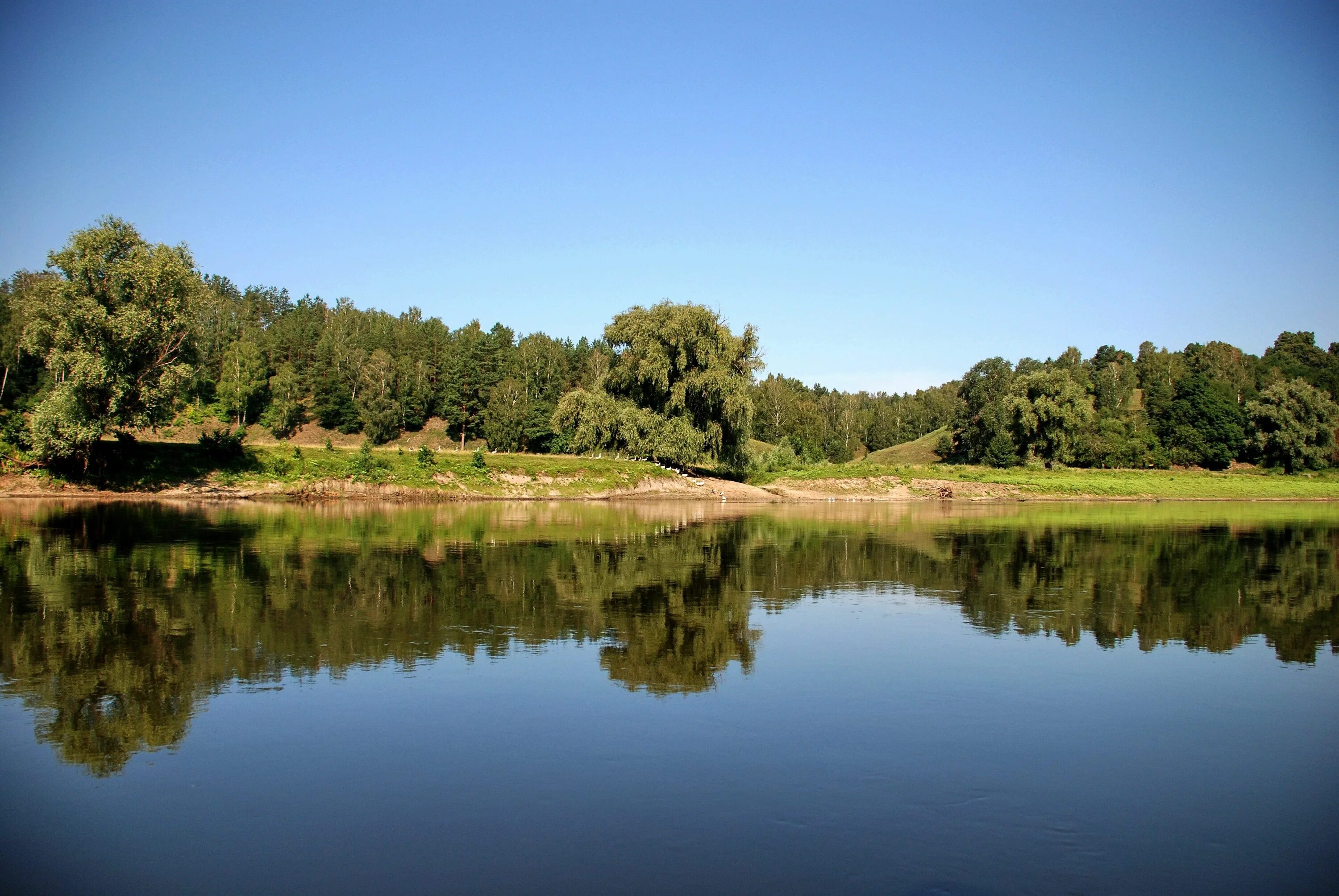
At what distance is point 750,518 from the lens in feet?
140

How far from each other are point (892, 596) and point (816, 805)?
1259cm

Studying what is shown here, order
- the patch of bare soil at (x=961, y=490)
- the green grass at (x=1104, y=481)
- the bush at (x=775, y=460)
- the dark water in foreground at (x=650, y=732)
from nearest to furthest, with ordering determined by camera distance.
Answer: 1. the dark water in foreground at (x=650, y=732)
2. the patch of bare soil at (x=961, y=490)
3. the green grass at (x=1104, y=481)
4. the bush at (x=775, y=460)

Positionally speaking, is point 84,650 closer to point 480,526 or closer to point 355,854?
point 355,854

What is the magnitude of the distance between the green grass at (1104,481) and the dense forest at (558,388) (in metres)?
5.26

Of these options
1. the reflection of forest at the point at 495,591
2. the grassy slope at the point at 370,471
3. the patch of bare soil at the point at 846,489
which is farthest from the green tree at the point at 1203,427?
the grassy slope at the point at 370,471

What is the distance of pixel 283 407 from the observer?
94438 mm

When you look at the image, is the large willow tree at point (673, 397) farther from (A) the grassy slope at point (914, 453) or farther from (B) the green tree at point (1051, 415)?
(A) the grassy slope at point (914, 453)

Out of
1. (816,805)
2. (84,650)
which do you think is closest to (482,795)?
(816,805)

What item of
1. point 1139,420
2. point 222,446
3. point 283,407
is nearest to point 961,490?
point 222,446

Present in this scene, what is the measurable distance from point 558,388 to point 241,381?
33753 mm

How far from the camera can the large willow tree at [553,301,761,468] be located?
58000 mm

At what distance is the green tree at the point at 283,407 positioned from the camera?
9444 cm

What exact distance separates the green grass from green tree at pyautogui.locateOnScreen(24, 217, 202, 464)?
37.5m

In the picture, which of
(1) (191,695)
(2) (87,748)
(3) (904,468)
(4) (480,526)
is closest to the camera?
(2) (87,748)
